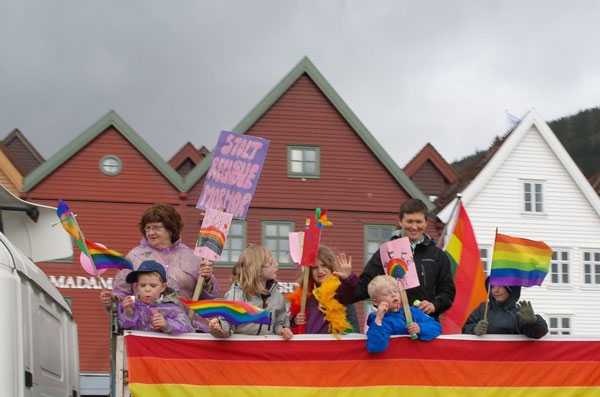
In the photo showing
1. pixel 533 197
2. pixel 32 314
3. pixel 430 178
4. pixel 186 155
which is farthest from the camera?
pixel 186 155

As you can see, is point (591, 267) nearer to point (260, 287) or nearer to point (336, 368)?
point (260, 287)

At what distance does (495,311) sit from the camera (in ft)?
22.8

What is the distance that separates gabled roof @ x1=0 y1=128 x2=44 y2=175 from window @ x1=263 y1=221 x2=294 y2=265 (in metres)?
25.5

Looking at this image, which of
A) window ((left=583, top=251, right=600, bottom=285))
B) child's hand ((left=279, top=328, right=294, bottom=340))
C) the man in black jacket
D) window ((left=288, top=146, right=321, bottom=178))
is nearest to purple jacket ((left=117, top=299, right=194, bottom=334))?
child's hand ((left=279, top=328, right=294, bottom=340))

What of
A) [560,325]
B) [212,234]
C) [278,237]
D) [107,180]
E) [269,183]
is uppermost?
[107,180]

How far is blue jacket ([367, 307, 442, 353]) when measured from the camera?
6.11 metres

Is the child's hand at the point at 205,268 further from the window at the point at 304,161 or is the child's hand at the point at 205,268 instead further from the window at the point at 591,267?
A: the window at the point at 591,267

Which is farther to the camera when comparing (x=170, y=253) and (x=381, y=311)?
(x=170, y=253)

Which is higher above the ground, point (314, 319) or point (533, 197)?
point (533, 197)

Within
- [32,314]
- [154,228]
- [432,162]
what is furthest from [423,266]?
[432,162]

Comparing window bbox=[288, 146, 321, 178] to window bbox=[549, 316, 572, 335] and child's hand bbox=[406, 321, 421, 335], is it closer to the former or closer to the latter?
window bbox=[549, 316, 572, 335]

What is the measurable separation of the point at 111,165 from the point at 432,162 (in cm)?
1557

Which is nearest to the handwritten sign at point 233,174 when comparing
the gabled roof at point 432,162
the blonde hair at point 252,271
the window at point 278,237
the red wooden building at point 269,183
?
the blonde hair at point 252,271

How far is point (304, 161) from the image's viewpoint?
34.0 metres
